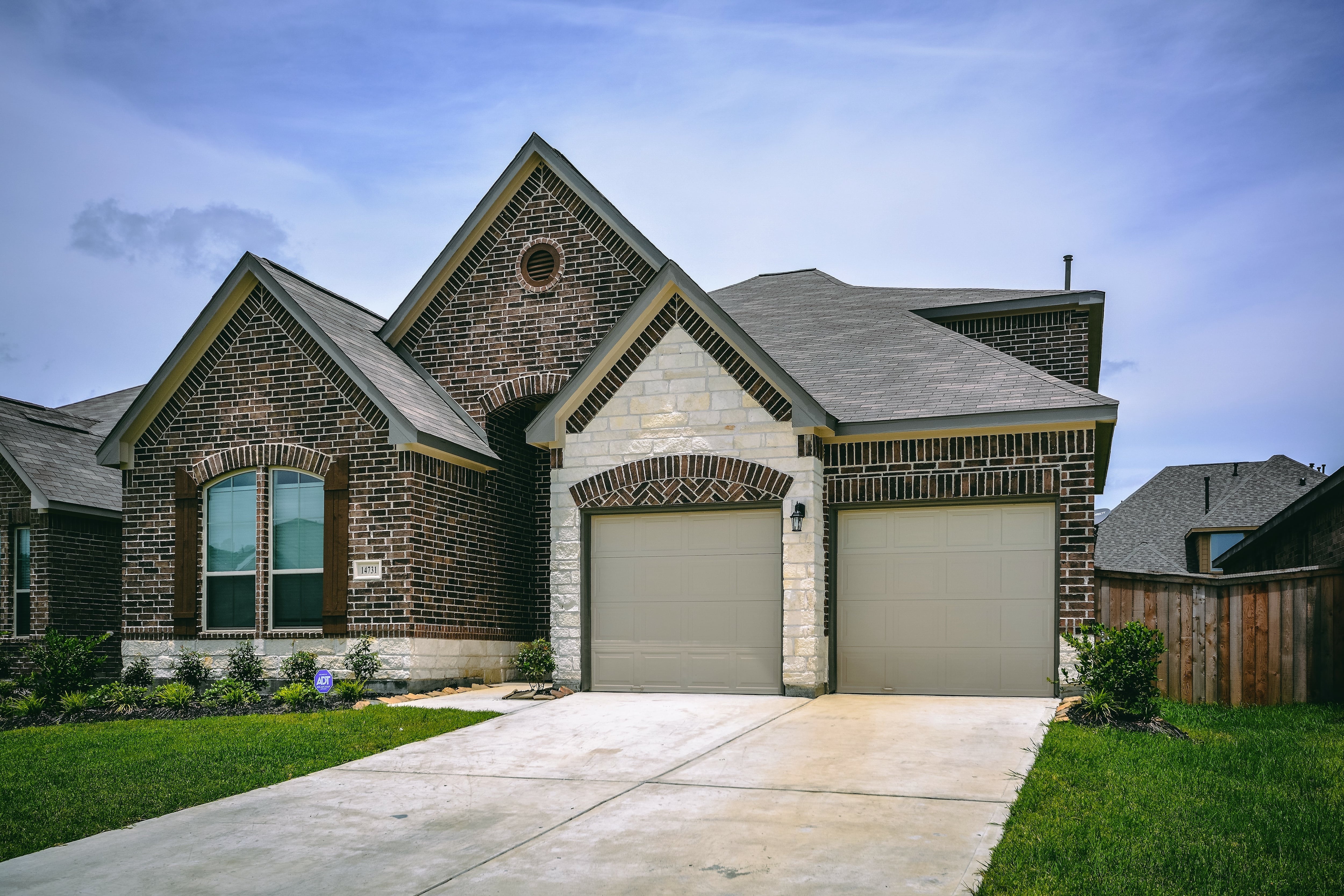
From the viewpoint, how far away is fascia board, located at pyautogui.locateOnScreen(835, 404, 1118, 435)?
13086mm

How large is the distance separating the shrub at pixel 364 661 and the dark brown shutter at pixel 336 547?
320 mm

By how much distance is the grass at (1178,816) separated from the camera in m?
6.21

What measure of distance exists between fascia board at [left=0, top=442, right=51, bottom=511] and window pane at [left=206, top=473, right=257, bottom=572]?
4.43 m

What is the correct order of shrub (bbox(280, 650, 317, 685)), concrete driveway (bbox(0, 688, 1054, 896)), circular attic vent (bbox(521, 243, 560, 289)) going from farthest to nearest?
circular attic vent (bbox(521, 243, 560, 289)) → shrub (bbox(280, 650, 317, 685)) → concrete driveway (bbox(0, 688, 1054, 896))

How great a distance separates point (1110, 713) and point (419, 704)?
7.49m

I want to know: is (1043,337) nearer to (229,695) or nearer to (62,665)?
(229,695)

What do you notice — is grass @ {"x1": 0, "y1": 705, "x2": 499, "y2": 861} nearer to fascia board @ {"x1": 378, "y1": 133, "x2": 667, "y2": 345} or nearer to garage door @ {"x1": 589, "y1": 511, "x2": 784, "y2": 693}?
garage door @ {"x1": 589, "y1": 511, "x2": 784, "y2": 693}

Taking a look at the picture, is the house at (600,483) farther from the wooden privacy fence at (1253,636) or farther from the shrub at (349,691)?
the wooden privacy fence at (1253,636)

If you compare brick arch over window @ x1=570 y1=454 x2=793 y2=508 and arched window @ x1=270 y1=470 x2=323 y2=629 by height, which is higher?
brick arch over window @ x1=570 y1=454 x2=793 y2=508

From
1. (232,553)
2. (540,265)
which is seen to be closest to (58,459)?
(232,553)

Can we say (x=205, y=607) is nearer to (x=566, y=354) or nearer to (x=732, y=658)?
(x=566, y=354)

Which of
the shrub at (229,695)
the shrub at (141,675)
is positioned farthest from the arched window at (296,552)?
the shrub at (141,675)

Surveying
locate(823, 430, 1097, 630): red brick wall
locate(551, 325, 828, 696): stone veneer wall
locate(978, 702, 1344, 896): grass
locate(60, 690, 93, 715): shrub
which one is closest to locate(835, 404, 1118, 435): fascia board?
locate(823, 430, 1097, 630): red brick wall

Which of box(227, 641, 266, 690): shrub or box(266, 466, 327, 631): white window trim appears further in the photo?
box(266, 466, 327, 631): white window trim
